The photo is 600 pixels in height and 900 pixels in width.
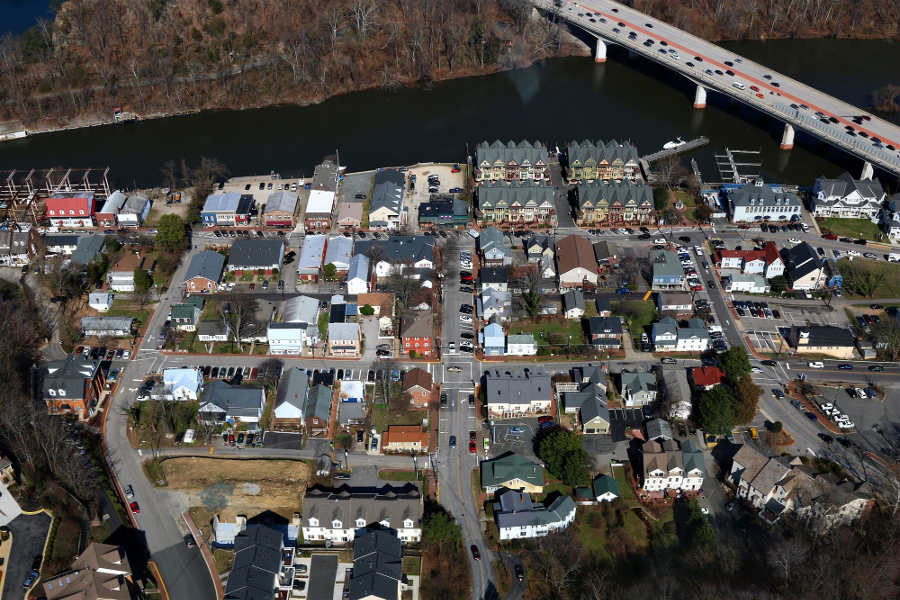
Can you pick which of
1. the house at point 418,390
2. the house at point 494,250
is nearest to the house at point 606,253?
the house at point 494,250

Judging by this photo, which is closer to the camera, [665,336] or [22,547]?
[22,547]

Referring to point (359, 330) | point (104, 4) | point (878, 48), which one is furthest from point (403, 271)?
point (878, 48)

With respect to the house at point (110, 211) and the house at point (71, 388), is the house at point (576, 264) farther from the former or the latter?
the house at point (110, 211)

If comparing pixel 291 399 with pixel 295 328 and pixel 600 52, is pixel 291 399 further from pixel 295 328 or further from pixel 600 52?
pixel 600 52

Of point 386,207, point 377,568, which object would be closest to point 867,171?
point 386,207

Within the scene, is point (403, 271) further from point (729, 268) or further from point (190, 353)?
point (729, 268)

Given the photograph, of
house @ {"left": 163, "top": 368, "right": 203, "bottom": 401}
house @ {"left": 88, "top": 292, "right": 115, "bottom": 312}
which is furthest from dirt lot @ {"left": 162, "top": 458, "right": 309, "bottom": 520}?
house @ {"left": 88, "top": 292, "right": 115, "bottom": 312}
